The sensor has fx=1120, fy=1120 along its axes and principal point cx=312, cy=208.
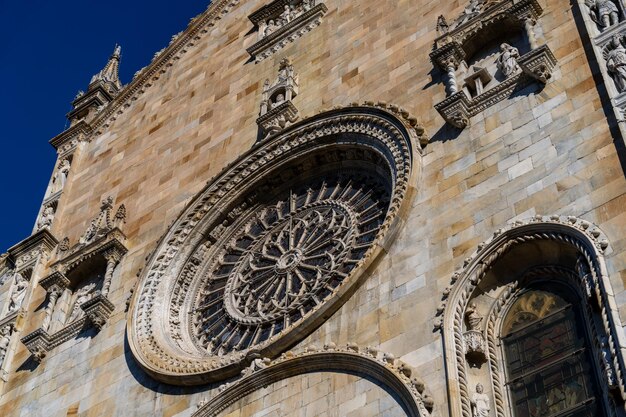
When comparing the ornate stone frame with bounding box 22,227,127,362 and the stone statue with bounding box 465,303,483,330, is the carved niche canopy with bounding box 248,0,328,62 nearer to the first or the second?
the ornate stone frame with bounding box 22,227,127,362

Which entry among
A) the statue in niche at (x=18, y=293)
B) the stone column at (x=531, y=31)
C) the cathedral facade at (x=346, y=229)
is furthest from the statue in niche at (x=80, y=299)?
Answer: the stone column at (x=531, y=31)

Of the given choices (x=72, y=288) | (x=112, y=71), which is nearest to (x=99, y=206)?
(x=72, y=288)

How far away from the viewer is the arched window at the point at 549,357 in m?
12.3

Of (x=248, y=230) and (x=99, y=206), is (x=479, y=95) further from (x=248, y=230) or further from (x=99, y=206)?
(x=99, y=206)

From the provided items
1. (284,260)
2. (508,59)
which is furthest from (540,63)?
(284,260)

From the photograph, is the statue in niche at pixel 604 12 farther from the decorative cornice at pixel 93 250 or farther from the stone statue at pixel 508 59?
the decorative cornice at pixel 93 250

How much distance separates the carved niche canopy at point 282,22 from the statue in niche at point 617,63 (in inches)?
305

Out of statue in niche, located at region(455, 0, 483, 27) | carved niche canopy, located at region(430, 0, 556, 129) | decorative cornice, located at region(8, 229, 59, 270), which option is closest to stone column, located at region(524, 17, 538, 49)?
carved niche canopy, located at region(430, 0, 556, 129)

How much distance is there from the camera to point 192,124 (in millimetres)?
21953

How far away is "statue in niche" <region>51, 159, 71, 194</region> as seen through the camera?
77.7 ft

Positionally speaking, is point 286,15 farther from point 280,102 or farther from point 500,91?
point 500,91

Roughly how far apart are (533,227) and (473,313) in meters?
1.27

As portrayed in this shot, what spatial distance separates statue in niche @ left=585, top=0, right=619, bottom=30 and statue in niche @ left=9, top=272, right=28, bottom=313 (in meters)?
11.5

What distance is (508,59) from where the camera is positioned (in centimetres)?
1647
